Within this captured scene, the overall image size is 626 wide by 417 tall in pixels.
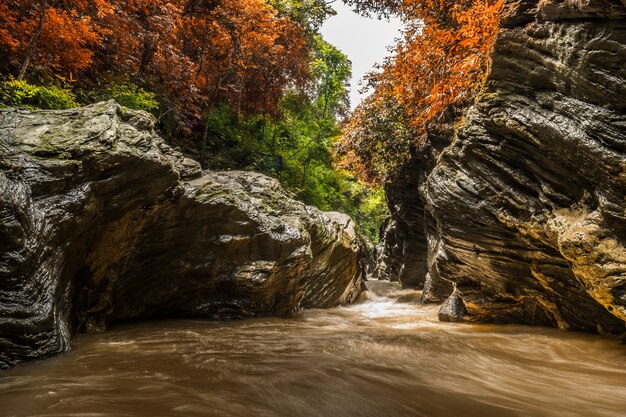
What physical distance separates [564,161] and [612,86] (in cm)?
98

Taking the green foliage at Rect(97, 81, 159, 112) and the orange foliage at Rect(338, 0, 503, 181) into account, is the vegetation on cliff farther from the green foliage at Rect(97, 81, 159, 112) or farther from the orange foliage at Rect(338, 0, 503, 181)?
the orange foliage at Rect(338, 0, 503, 181)

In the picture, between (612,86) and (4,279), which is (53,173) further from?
(612,86)

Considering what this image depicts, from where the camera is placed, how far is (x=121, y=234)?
5004 millimetres

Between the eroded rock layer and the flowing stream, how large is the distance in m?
1.03

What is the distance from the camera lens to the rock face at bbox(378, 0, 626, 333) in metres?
3.91

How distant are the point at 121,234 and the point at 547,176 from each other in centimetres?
624

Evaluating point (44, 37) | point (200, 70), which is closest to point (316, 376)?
point (44, 37)

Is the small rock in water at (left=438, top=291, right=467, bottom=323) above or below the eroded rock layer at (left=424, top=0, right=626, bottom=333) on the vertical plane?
below

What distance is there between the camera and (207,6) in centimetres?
1055

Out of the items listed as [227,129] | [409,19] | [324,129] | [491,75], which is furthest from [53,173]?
[324,129]

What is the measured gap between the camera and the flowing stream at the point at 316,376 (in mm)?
2311

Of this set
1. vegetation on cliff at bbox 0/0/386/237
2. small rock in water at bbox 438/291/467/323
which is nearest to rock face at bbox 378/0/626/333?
small rock in water at bbox 438/291/467/323

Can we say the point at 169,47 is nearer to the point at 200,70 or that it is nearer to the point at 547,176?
the point at 200,70

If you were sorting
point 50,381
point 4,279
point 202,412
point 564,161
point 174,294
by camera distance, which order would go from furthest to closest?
point 174,294 → point 564,161 → point 4,279 → point 50,381 → point 202,412
